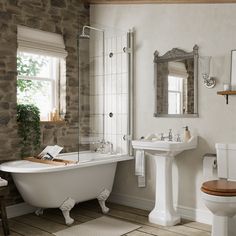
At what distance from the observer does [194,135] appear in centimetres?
419

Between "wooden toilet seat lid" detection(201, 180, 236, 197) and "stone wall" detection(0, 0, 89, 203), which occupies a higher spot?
"stone wall" detection(0, 0, 89, 203)

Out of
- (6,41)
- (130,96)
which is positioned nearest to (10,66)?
(6,41)

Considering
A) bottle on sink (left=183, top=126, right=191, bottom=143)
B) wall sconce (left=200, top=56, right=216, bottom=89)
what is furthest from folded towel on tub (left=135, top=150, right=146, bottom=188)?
wall sconce (left=200, top=56, right=216, bottom=89)

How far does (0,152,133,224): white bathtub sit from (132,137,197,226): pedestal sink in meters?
0.62

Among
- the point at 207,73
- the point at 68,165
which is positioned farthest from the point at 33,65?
the point at 207,73

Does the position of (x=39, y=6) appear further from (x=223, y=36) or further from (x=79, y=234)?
(x=79, y=234)

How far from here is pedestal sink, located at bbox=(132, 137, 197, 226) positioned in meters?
4.02

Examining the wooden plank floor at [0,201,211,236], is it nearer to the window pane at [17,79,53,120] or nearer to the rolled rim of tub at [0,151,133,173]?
the rolled rim of tub at [0,151,133,173]

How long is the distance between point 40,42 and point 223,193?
300 centimetres

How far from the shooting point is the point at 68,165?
3943 mm

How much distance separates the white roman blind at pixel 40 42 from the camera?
441 centimetres

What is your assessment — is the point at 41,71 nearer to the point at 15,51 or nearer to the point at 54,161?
the point at 15,51

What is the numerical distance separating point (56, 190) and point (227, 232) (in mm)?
1880

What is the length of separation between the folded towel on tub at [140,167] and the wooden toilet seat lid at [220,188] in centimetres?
130
